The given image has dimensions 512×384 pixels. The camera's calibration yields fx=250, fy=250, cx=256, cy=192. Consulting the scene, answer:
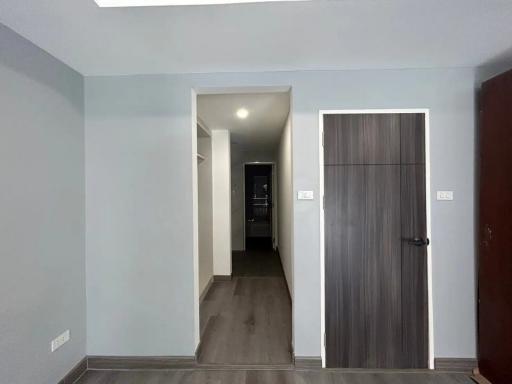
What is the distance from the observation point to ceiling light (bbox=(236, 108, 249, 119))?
10.3 ft

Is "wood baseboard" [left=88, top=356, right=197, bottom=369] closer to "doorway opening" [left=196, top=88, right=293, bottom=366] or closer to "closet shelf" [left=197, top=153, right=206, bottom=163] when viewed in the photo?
"doorway opening" [left=196, top=88, right=293, bottom=366]

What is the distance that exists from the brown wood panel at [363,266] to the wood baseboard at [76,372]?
207 cm

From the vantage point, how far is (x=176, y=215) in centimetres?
221

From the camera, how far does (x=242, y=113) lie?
10.7 feet

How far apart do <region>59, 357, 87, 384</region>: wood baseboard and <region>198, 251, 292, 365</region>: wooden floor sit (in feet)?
3.17

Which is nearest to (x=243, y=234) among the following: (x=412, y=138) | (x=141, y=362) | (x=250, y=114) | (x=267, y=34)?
(x=250, y=114)

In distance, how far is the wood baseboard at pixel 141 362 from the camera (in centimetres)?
215

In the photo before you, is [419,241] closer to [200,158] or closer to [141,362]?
[141,362]

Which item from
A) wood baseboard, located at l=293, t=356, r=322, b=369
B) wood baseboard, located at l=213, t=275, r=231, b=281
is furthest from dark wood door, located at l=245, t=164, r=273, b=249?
wood baseboard, located at l=293, t=356, r=322, b=369

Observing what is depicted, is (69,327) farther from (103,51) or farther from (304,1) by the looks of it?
(304,1)

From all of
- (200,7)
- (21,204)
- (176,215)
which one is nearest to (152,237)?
(176,215)

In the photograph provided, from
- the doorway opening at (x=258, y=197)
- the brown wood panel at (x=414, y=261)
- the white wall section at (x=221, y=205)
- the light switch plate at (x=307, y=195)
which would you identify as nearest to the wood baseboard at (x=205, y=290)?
the white wall section at (x=221, y=205)

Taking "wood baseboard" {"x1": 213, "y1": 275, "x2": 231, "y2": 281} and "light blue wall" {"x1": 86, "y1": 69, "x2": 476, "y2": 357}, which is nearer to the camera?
"light blue wall" {"x1": 86, "y1": 69, "x2": 476, "y2": 357}

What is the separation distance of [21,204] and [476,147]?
3.47 meters
